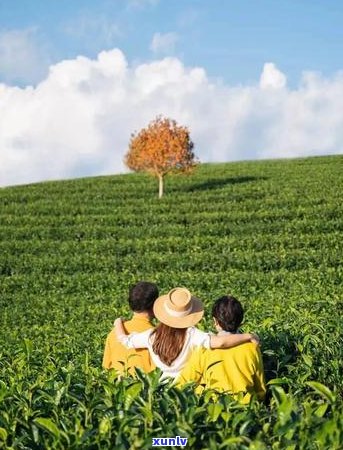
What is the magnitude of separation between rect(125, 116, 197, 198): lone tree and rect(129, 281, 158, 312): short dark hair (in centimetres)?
4283

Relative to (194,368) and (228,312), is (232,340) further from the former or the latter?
(194,368)

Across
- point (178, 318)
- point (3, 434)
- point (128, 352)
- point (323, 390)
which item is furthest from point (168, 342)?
point (323, 390)

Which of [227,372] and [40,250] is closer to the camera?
[227,372]

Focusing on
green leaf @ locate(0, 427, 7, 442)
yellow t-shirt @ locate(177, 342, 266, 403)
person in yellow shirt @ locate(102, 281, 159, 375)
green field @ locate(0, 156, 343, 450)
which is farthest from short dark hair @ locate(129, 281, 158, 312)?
green leaf @ locate(0, 427, 7, 442)

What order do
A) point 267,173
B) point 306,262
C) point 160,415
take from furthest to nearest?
point 267,173
point 306,262
point 160,415

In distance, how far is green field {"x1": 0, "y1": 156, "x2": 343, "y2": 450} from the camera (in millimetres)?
4898

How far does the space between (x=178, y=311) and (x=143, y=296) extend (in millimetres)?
869

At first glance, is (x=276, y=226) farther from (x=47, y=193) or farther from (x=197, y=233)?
(x=47, y=193)

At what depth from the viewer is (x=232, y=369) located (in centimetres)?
745

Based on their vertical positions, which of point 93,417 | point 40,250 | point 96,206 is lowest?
point 93,417

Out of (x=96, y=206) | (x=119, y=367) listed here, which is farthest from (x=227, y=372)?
(x=96, y=206)

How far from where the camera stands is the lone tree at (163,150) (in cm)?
5203

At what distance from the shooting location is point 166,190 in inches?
2093

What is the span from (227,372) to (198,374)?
0.33m
